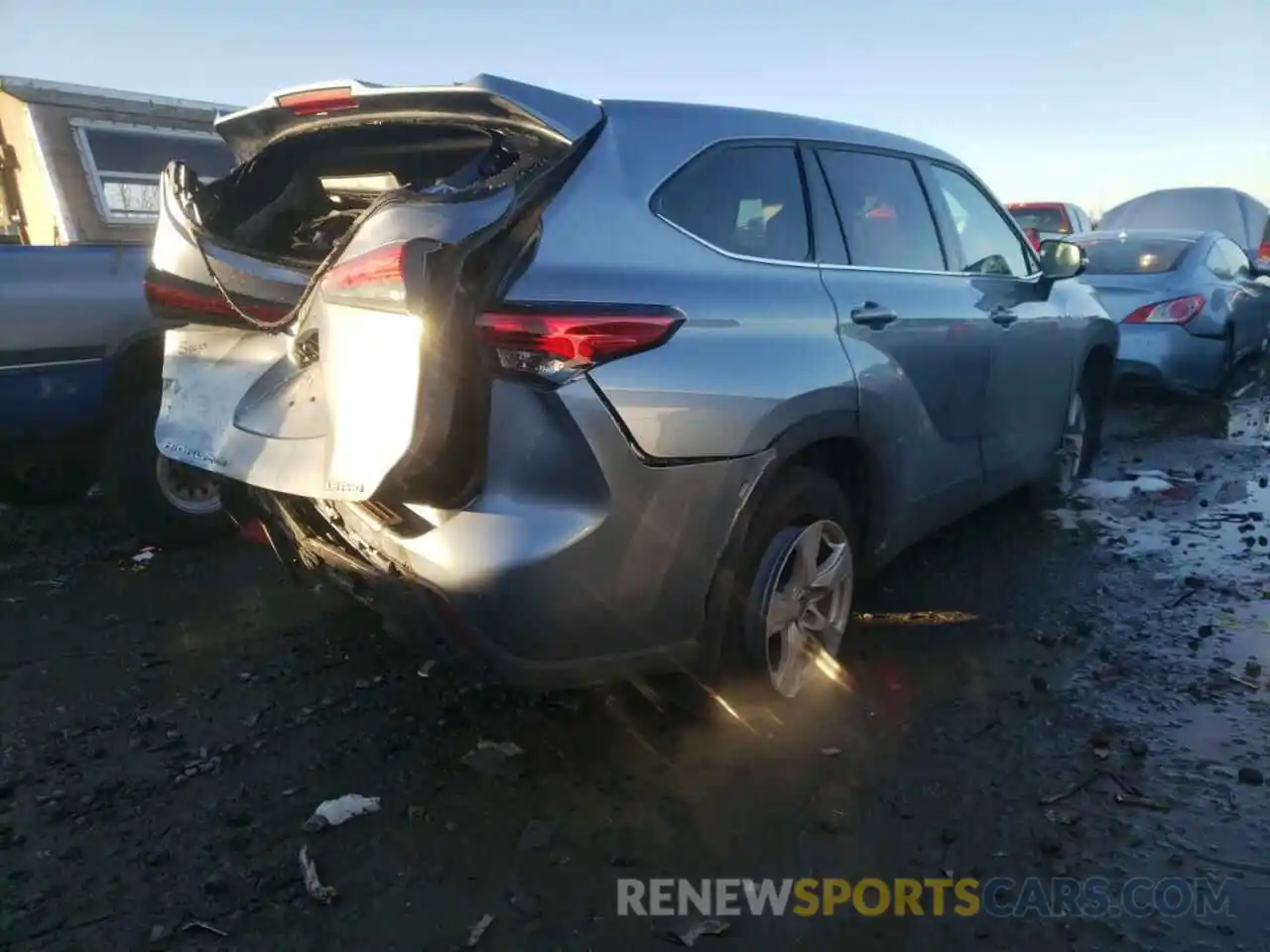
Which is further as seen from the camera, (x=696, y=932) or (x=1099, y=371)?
Result: (x=1099, y=371)

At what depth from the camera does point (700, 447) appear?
251 cm

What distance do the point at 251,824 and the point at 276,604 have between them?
1575mm

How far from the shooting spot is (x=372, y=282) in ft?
7.59

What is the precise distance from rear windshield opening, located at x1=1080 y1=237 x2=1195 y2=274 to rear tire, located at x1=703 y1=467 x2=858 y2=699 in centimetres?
608

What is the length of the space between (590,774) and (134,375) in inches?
119

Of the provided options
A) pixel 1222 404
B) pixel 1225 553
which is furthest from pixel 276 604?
pixel 1222 404

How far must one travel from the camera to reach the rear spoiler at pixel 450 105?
2465mm

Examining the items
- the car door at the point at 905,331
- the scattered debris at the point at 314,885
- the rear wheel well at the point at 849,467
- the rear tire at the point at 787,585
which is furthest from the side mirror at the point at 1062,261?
the scattered debris at the point at 314,885

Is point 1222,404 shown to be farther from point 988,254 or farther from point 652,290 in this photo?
Answer: point 652,290

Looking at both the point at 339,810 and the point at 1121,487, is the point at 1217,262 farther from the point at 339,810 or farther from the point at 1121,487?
the point at 339,810

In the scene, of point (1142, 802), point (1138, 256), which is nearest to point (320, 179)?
point (1142, 802)

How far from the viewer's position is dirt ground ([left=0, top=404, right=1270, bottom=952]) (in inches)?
90.0

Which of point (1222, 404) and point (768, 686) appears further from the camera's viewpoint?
point (1222, 404)

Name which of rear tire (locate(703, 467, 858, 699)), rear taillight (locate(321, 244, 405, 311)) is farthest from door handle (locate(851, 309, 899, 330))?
rear taillight (locate(321, 244, 405, 311))
